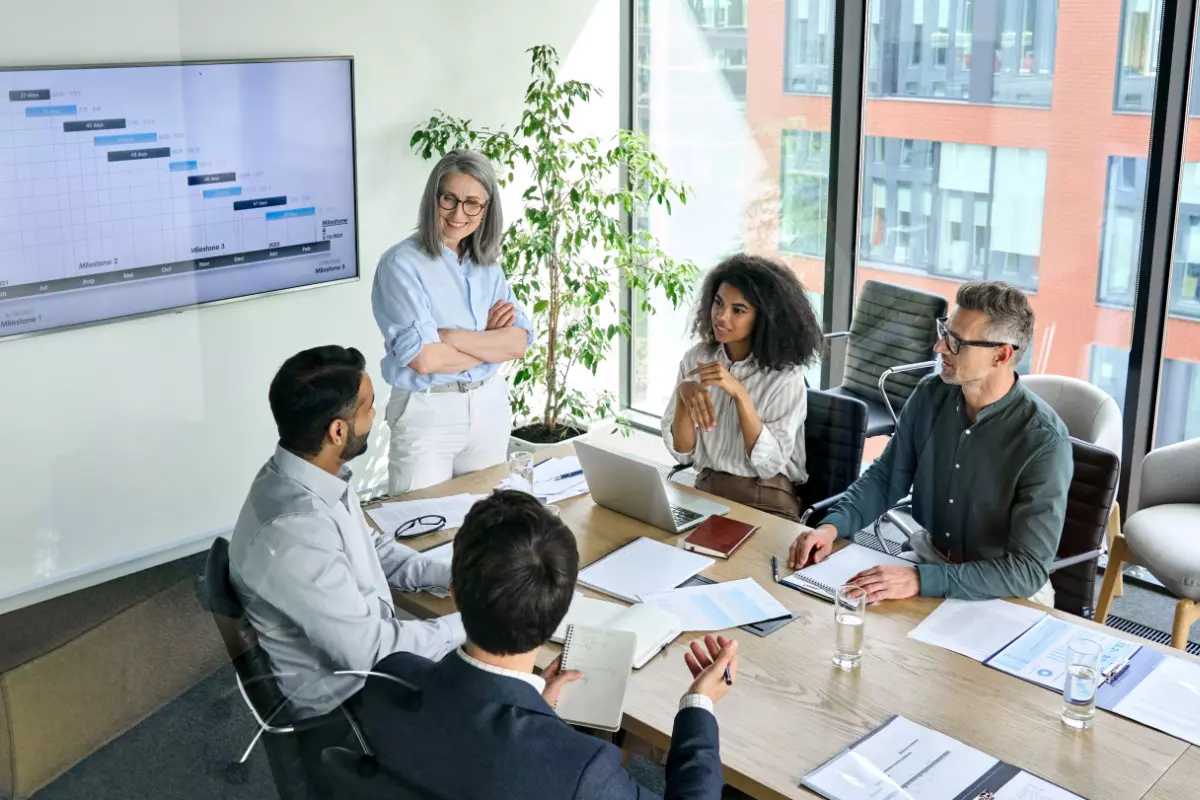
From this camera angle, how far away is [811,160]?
213 inches

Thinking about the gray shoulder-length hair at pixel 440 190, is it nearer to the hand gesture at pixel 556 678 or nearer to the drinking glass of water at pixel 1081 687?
the hand gesture at pixel 556 678

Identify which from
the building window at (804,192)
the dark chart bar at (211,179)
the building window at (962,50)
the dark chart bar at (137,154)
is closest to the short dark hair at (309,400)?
the dark chart bar at (137,154)

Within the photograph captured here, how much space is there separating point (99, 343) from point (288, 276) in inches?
34.7

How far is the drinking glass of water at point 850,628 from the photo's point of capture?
233 centimetres

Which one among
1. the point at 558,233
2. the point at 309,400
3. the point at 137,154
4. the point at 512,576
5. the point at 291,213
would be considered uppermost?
the point at 137,154

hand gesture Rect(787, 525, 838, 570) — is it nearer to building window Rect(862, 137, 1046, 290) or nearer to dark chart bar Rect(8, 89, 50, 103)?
building window Rect(862, 137, 1046, 290)

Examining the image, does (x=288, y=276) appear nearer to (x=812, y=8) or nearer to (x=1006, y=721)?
(x=812, y=8)

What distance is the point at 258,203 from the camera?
15.0ft

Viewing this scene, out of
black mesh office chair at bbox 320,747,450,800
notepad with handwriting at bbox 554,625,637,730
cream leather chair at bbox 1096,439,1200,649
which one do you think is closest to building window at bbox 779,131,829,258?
cream leather chair at bbox 1096,439,1200,649

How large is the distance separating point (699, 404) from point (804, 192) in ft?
7.89

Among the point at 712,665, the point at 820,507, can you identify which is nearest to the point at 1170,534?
the point at 820,507

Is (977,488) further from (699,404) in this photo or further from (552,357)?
(552,357)

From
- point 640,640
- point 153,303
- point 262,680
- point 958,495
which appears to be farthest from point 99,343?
point 958,495

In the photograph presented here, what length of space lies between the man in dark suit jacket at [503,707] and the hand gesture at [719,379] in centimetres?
150
